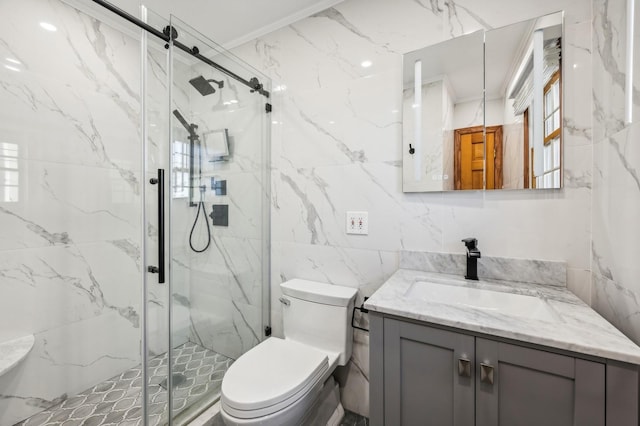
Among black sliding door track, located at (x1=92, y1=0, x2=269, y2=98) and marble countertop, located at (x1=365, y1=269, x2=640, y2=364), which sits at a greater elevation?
black sliding door track, located at (x1=92, y1=0, x2=269, y2=98)

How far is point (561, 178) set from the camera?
1179 millimetres

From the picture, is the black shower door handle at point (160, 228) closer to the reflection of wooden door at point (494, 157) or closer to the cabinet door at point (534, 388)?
the cabinet door at point (534, 388)

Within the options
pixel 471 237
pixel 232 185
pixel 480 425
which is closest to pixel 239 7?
pixel 232 185

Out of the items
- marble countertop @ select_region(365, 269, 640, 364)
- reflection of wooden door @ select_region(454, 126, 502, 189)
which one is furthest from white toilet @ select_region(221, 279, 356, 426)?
reflection of wooden door @ select_region(454, 126, 502, 189)

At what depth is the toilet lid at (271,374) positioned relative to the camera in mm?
1079

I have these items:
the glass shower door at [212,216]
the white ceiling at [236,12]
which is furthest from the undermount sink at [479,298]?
the white ceiling at [236,12]

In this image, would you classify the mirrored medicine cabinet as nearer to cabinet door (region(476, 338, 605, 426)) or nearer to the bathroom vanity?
the bathroom vanity

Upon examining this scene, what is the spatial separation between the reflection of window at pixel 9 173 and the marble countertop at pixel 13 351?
0.74m

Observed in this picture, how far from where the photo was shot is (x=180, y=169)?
1386 mm

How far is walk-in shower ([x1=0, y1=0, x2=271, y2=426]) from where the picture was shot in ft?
4.32

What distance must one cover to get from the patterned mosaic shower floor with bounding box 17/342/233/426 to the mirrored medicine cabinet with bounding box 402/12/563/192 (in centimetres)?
149

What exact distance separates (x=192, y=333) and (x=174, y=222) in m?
0.66

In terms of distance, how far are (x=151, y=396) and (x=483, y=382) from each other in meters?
1.41

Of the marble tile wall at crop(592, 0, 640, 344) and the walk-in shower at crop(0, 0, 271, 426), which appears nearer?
the marble tile wall at crop(592, 0, 640, 344)
